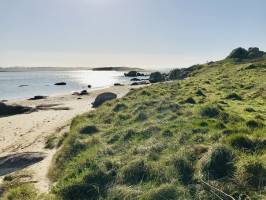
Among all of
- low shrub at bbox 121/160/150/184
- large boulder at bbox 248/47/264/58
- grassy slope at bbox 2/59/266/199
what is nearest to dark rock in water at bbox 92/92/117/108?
grassy slope at bbox 2/59/266/199

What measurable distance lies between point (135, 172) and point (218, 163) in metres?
2.61

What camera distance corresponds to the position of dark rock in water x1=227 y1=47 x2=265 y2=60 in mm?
91719

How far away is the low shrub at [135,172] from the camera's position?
12133 millimetres

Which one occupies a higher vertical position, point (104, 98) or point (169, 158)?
point (169, 158)

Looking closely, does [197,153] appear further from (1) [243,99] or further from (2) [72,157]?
(1) [243,99]

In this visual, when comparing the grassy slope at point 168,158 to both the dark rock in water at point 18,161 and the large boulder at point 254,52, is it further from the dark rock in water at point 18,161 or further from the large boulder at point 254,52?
the large boulder at point 254,52

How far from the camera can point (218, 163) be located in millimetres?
11695

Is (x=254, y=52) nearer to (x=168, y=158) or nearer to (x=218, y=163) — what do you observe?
(x=168, y=158)

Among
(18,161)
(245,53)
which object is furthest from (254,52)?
(18,161)

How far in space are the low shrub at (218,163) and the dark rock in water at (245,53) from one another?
82724 mm

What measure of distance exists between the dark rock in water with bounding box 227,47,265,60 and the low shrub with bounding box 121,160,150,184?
82.9 metres

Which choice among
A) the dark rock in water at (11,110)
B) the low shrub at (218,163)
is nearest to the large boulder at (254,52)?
the dark rock in water at (11,110)

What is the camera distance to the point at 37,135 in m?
27.6

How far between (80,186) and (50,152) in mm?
9156
